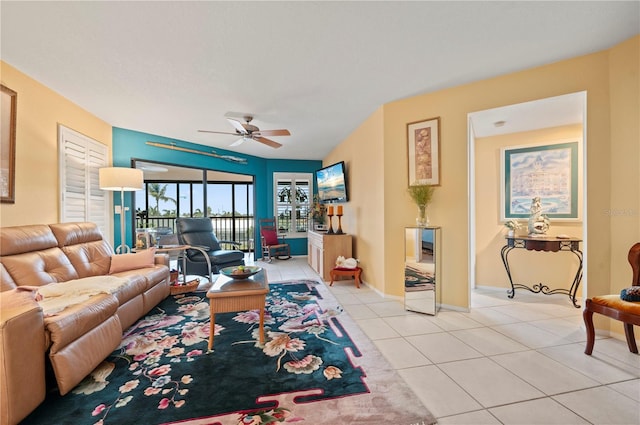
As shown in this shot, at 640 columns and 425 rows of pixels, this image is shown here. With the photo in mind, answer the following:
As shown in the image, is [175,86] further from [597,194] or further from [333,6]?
[597,194]

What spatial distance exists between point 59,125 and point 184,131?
1664 mm

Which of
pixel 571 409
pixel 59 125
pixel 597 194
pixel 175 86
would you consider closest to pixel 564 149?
pixel 597 194

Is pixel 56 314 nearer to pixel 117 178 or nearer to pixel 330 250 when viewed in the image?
pixel 117 178

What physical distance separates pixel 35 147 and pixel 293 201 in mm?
4819

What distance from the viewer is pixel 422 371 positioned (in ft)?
6.41

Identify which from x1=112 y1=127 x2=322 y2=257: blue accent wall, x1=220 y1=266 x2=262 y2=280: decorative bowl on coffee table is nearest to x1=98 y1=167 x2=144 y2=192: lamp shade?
x1=112 y1=127 x2=322 y2=257: blue accent wall

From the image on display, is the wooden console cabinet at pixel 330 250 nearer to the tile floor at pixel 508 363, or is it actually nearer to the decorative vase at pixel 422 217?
the tile floor at pixel 508 363

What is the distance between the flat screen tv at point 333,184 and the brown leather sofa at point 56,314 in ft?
10.3

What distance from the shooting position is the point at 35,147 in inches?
112

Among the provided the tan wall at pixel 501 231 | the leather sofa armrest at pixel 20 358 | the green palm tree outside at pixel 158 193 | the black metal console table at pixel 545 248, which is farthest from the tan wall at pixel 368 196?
the green palm tree outside at pixel 158 193

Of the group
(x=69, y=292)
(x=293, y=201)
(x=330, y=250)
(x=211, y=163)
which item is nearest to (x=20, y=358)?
(x=69, y=292)

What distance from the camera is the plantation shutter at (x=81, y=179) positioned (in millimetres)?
3279

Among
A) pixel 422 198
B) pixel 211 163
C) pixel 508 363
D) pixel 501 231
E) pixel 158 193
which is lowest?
pixel 508 363

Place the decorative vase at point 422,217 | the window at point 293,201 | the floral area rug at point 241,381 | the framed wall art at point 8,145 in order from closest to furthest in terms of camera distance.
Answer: the floral area rug at point 241,381 < the framed wall art at point 8,145 < the decorative vase at point 422,217 < the window at point 293,201
